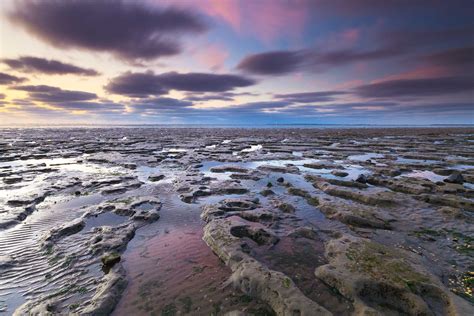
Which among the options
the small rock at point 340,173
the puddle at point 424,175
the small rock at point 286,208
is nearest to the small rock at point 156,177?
the small rock at point 286,208

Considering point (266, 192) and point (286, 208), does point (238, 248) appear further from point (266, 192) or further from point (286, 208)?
point (266, 192)

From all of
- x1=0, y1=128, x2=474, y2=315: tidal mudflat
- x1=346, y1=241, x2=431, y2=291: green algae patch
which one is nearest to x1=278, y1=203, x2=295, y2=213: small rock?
x1=0, y1=128, x2=474, y2=315: tidal mudflat

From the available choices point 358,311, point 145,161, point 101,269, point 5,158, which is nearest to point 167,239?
point 101,269

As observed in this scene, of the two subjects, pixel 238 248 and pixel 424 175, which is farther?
pixel 424 175

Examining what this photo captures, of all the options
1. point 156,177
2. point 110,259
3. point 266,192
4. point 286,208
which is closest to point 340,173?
point 266,192

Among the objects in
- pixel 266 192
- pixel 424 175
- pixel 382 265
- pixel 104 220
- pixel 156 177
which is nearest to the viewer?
pixel 382 265

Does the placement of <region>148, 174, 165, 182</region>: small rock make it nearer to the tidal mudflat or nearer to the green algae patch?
the tidal mudflat

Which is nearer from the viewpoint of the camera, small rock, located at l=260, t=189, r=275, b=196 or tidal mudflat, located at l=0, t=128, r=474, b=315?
tidal mudflat, located at l=0, t=128, r=474, b=315

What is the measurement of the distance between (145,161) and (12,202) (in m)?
14.8

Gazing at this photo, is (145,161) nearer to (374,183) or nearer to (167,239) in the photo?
(167,239)

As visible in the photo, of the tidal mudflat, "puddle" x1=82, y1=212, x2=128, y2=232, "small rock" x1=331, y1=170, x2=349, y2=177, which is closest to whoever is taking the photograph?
the tidal mudflat

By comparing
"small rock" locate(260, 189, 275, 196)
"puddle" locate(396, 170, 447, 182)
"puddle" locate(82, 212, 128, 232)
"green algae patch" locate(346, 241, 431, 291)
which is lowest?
"puddle" locate(82, 212, 128, 232)

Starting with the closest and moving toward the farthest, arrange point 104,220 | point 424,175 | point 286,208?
point 104,220, point 286,208, point 424,175

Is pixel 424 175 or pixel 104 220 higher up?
pixel 424 175
